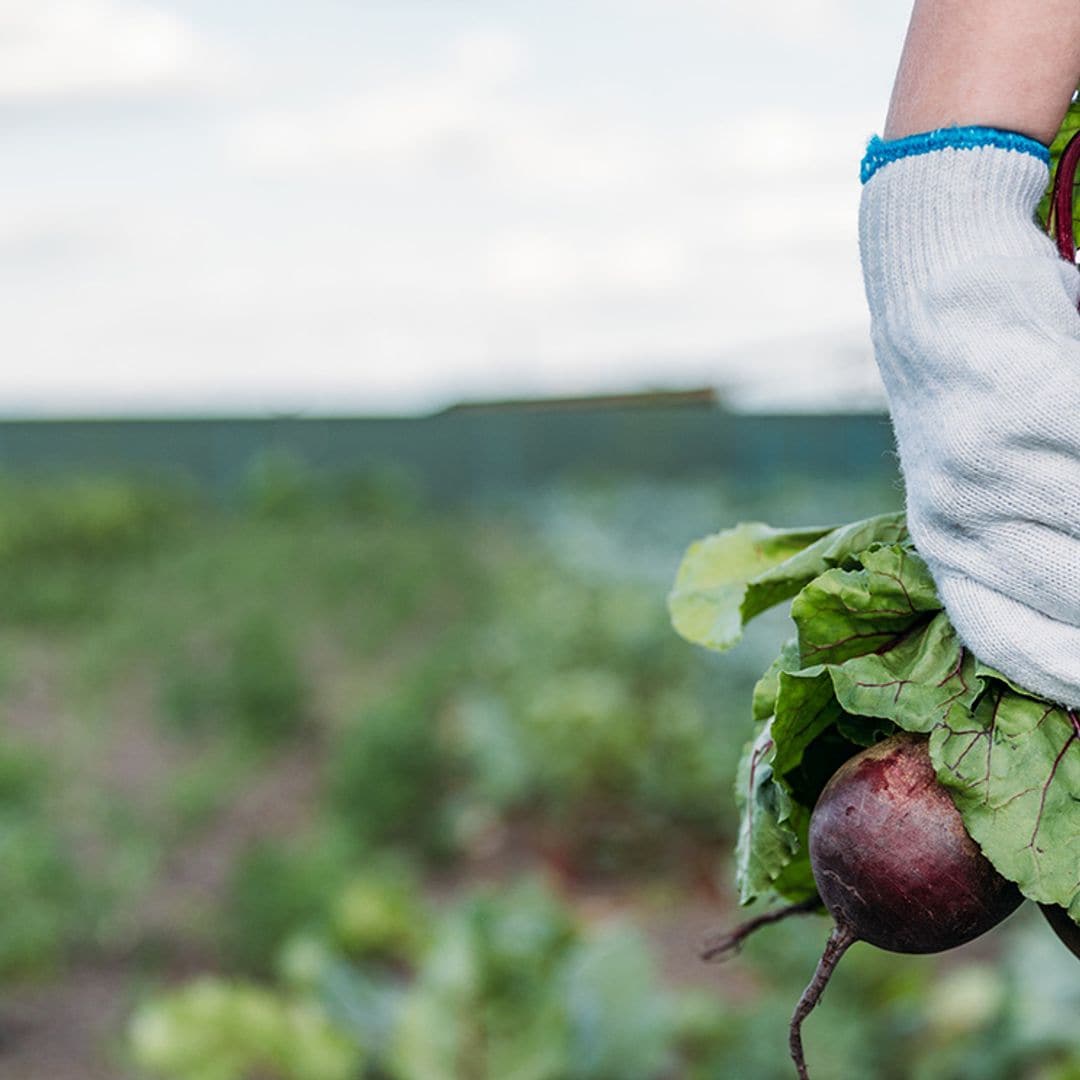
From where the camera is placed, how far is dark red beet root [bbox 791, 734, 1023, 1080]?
1164 mm

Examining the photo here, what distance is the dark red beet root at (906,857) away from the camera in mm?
1163

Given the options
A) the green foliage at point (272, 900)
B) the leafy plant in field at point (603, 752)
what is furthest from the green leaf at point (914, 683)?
the leafy plant in field at point (603, 752)

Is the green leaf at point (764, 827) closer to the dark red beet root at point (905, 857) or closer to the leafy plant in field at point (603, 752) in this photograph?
the dark red beet root at point (905, 857)

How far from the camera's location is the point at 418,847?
627cm

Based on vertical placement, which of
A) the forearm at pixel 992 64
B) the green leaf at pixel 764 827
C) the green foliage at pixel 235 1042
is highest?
the forearm at pixel 992 64

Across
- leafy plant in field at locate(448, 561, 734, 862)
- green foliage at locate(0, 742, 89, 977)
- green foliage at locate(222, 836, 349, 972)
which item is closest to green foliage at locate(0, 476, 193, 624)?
leafy plant in field at locate(448, 561, 734, 862)

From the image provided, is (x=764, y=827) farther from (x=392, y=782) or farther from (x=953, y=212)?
(x=392, y=782)

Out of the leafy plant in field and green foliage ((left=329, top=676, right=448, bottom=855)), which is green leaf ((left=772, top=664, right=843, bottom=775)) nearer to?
the leafy plant in field

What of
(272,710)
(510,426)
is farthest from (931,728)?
(510,426)

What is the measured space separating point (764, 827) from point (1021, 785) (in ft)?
0.78

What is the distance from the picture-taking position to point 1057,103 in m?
1.21

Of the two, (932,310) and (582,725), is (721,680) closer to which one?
(582,725)

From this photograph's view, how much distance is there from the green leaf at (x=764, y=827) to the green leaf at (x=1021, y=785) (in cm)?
17

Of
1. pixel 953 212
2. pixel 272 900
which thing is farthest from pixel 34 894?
pixel 953 212
